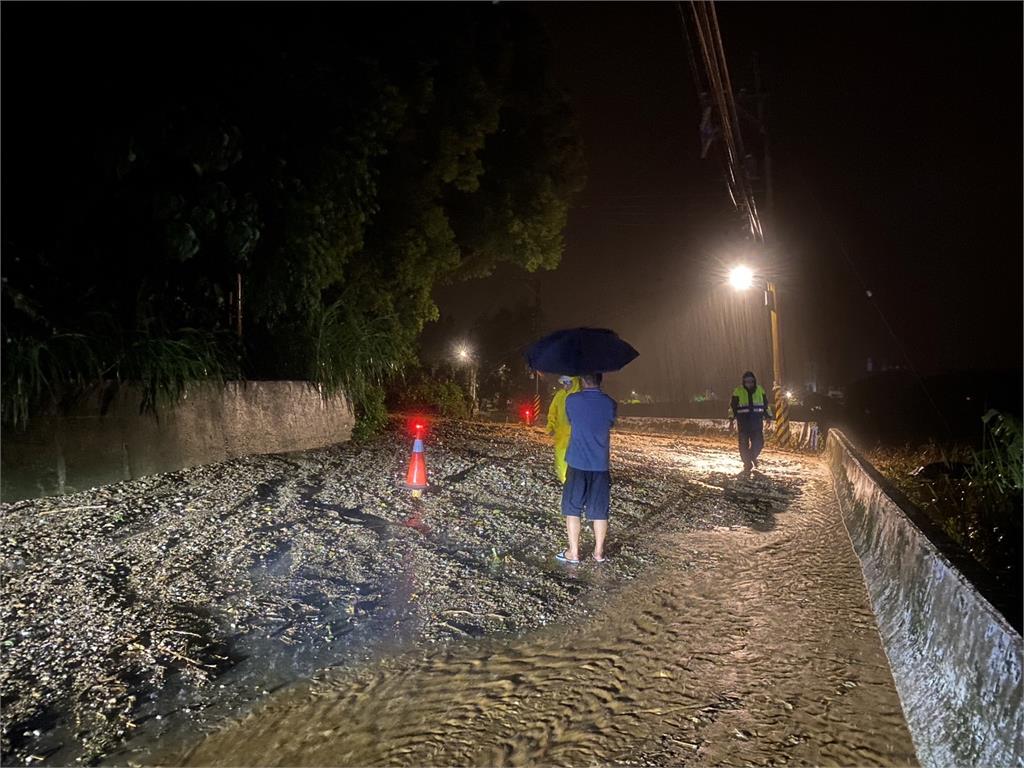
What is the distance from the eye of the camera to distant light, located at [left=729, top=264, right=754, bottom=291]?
70.3 ft

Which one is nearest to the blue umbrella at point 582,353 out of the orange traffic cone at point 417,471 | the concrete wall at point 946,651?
the concrete wall at point 946,651

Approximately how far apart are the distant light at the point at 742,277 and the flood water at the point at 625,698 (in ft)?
55.5

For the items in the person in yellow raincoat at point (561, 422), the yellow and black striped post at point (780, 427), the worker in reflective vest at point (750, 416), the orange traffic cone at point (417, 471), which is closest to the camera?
the person in yellow raincoat at point (561, 422)

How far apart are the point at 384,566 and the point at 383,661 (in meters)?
1.88

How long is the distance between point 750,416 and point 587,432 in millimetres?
7560

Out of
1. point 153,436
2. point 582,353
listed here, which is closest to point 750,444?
point 582,353

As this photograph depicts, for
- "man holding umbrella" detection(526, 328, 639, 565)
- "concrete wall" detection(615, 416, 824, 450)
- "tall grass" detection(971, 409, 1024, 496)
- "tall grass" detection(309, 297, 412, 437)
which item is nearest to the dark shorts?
"man holding umbrella" detection(526, 328, 639, 565)

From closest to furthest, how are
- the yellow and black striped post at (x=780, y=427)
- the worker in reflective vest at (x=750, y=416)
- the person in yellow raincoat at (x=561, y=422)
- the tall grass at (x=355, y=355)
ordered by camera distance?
the person in yellow raincoat at (x=561, y=422), the tall grass at (x=355, y=355), the worker in reflective vest at (x=750, y=416), the yellow and black striped post at (x=780, y=427)

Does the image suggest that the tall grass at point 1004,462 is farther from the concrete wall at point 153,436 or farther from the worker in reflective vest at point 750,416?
the concrete wall at point 153,436

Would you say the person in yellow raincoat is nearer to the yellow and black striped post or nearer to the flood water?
the flood water

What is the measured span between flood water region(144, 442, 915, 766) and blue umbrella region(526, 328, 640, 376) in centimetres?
181

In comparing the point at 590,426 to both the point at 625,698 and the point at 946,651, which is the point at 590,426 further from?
the point at 946,651

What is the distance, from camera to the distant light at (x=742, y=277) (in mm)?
21438

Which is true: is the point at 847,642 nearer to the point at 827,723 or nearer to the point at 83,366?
the point at 827,723
